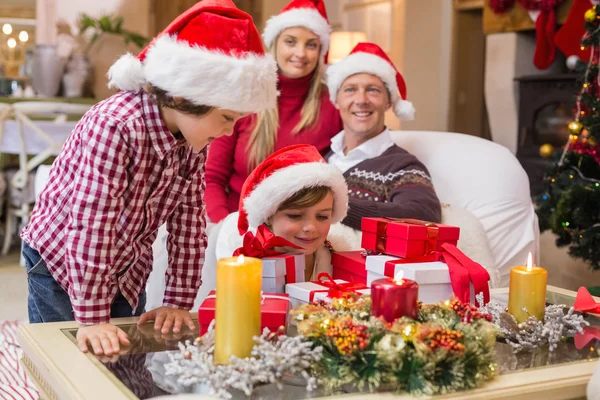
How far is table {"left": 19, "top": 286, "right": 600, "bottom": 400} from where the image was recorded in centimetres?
99

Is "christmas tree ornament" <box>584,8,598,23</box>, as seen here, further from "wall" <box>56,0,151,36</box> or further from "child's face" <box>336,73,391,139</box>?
"wall" <box>56,0,151,36</box>

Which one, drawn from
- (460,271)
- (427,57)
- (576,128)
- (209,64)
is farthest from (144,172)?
(427,57)

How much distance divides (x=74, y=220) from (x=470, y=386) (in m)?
0.72

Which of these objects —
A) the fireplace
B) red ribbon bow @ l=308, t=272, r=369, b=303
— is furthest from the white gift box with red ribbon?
the fireplace

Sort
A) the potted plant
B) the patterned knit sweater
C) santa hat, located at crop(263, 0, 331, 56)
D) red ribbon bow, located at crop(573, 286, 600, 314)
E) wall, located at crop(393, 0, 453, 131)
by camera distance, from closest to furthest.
→ red ribbon bow, located at crop(573, 286, 600, 314), the patterned knit sweater, santa hat, located at crop(263, 0, 331, 56), the potted plant, wall, located at crop(393, 0, 453, 131)

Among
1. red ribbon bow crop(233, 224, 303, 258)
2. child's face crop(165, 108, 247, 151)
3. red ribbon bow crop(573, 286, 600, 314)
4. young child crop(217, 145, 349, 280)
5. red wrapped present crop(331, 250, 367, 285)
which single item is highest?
child's face crop(165, 108, 247, 151)

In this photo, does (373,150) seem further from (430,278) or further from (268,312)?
(268,312)

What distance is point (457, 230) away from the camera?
4.98ft

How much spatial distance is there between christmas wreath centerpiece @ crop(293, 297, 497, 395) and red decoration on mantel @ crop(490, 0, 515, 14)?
4.71m

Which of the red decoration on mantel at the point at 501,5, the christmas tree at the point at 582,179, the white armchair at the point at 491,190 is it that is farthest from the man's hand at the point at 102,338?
the red decoration on mantel at the point at 501,5

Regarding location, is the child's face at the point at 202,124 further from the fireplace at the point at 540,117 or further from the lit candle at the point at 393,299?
the fireplace at the point at 540,117

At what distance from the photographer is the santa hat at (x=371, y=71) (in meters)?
2.36

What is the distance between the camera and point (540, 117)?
17.2 ft

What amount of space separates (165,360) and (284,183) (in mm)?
535
